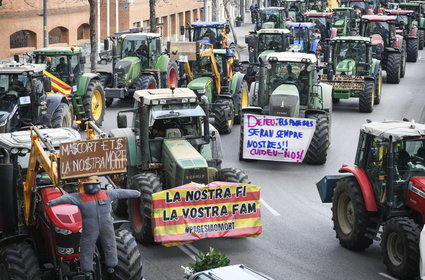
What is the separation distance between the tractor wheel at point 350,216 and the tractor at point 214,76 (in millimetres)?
11380

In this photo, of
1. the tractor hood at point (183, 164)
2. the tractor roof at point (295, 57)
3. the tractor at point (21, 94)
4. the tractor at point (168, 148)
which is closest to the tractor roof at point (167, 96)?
the tractor at point (168, 148)

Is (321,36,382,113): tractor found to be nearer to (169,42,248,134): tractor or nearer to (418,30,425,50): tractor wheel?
(169,42,248,134): tractor

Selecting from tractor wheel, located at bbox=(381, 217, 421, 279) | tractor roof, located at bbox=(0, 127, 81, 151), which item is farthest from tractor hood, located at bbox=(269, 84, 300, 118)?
tractor roof, located at bbox=(0, 127, 81, 151)

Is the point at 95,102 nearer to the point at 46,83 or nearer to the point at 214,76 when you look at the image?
the point at 214,76

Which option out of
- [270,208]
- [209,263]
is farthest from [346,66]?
[209,263]

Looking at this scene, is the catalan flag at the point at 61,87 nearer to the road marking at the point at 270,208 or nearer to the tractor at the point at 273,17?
the road marking at the point at 270,208

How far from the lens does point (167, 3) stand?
62.1 m

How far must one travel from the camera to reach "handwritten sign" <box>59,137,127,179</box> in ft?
41.2

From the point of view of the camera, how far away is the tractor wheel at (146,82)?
32759 mm

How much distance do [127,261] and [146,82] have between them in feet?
64.5

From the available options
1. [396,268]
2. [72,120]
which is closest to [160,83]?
[72,120]

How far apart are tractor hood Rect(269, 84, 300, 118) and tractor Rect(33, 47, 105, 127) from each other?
6935 millimetres

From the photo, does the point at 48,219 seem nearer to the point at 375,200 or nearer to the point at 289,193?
the point at 375,200

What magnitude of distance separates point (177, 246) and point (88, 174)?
16.5 feet
